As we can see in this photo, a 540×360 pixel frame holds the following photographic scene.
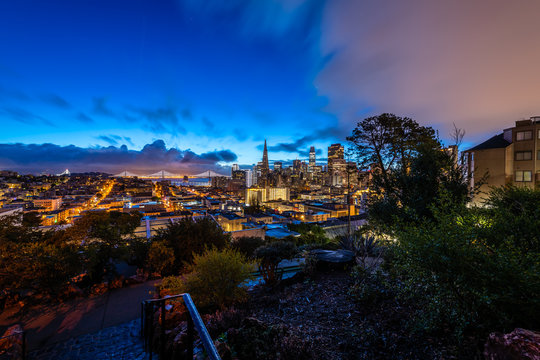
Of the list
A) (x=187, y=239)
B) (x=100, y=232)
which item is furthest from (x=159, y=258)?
(x=100, y=232)

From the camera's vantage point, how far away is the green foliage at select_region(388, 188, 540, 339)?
1.94 metres

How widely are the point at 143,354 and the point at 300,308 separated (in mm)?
2840

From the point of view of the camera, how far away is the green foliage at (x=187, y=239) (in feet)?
29.2

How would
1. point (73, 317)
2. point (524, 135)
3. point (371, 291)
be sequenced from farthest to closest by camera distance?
point (524, 135) → point (73, 317) → point (371, 291)

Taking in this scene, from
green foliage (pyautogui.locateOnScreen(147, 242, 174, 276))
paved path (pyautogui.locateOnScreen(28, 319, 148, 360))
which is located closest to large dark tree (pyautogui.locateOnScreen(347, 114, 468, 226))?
paved path (pyautogui.locateOnScreen(28, 319, 148, 360))

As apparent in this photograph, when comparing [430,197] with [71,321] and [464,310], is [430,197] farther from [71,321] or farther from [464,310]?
[71,321]

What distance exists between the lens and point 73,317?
5402 mm

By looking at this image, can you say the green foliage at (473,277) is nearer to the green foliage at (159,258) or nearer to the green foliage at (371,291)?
the green foliage at (371,291)

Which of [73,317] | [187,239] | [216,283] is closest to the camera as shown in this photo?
[216,283]

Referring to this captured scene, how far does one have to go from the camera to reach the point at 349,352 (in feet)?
8.63

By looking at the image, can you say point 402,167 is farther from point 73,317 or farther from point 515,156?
point 515,156

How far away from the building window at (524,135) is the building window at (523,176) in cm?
231

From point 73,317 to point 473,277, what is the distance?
791cm

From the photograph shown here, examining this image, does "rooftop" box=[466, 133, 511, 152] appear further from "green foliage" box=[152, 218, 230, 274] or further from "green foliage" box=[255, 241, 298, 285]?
"green foliage" box=[152, 218, 230, 274]
